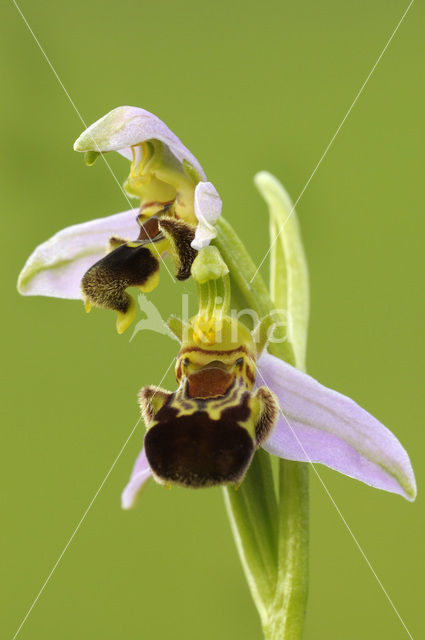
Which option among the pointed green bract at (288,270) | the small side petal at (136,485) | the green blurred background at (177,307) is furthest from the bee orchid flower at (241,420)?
the green blurred background at (177,307)

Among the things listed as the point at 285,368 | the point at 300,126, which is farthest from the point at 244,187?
the point at 285,368

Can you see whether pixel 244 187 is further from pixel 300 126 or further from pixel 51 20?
pixel 51 20

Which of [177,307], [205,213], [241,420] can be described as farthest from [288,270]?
[177,307]

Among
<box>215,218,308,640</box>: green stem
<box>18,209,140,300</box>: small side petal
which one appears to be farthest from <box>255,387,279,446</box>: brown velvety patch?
<box>18,209,140,300</box>: small side petal

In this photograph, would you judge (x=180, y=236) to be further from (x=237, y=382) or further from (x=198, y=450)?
(x=198, y=450)

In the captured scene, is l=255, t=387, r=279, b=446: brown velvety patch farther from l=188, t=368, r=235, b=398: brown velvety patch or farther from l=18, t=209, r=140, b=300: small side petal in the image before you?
l=18, t=209, r=140, b=300: small side petal

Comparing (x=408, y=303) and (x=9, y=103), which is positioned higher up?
(x=9, y=103)

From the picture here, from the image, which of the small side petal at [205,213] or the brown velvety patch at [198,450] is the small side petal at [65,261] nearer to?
the small side petal at [205,213]
